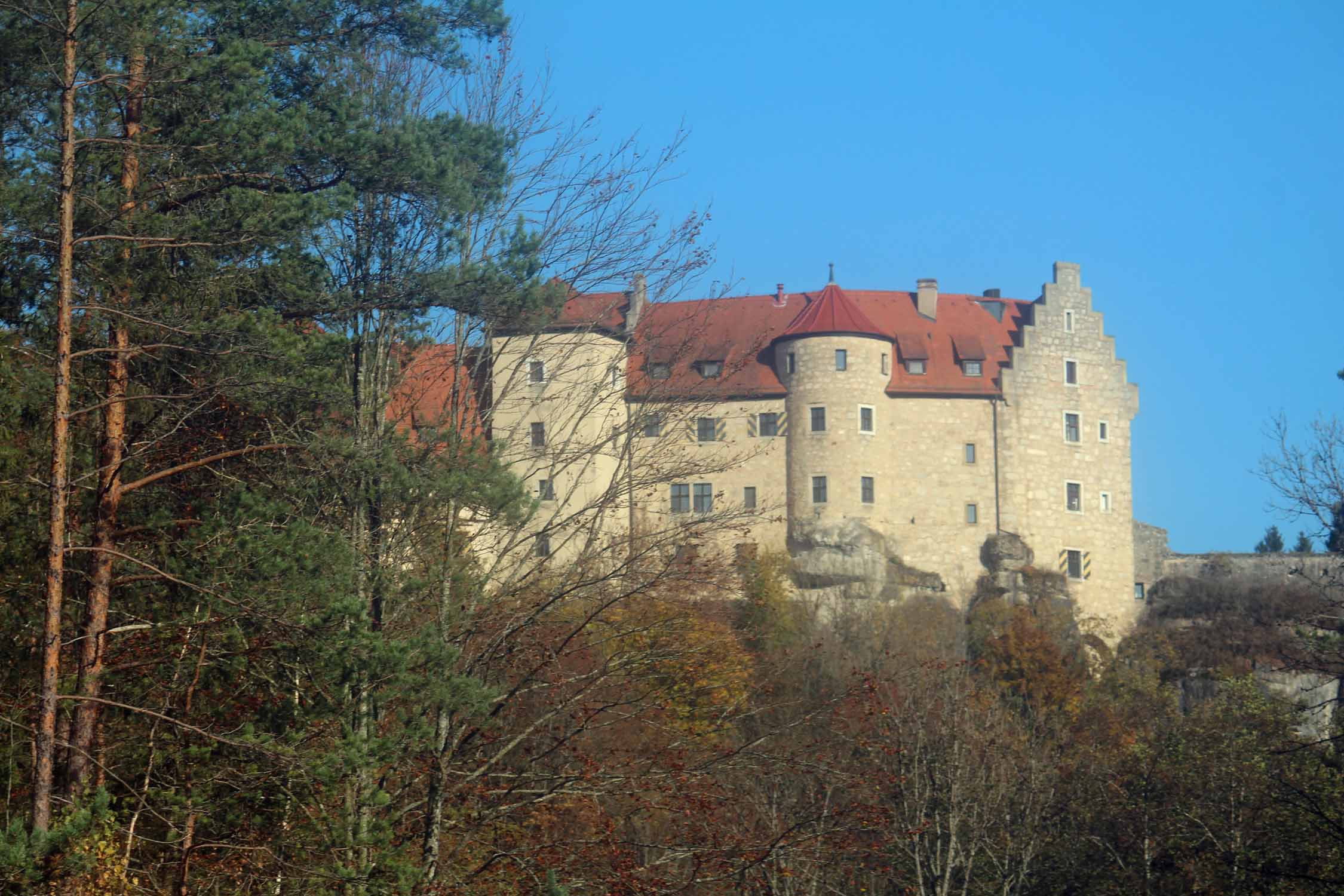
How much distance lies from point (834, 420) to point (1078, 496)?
30.8 ft

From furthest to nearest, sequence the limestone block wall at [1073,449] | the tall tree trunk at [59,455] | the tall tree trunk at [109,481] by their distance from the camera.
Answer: the limestone block wall at [1073,449], the tall tree trunk at [109,481], the tall tree trunk at [59,455]

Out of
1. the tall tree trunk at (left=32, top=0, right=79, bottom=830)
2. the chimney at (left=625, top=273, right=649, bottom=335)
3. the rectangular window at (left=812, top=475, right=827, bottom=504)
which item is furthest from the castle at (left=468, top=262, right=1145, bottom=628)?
the tall tree trunk at (left=32, top=0, right=79, bottom=830)

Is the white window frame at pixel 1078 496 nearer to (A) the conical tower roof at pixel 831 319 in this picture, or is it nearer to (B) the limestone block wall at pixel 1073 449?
(B) the limestone block wall at pixel 1073 449

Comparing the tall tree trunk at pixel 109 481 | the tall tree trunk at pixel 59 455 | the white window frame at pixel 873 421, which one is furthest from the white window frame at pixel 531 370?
the white window frame at pixel 873 421

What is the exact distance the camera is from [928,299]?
196 ft

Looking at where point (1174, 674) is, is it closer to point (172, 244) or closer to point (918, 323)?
point (918, 323)

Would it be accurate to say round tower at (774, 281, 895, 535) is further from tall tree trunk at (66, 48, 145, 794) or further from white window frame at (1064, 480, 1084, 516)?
tall tree trunk at (66, 48, 145, 794)

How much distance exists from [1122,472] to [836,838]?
44.9m

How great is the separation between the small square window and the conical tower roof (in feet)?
31.0

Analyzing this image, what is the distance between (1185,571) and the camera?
189 feet

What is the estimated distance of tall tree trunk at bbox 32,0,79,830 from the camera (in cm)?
1081

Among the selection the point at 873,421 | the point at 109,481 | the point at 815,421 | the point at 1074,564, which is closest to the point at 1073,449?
the point at 1074,564

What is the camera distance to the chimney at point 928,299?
5941cm

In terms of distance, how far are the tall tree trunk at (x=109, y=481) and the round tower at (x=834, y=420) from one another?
1578 inches
